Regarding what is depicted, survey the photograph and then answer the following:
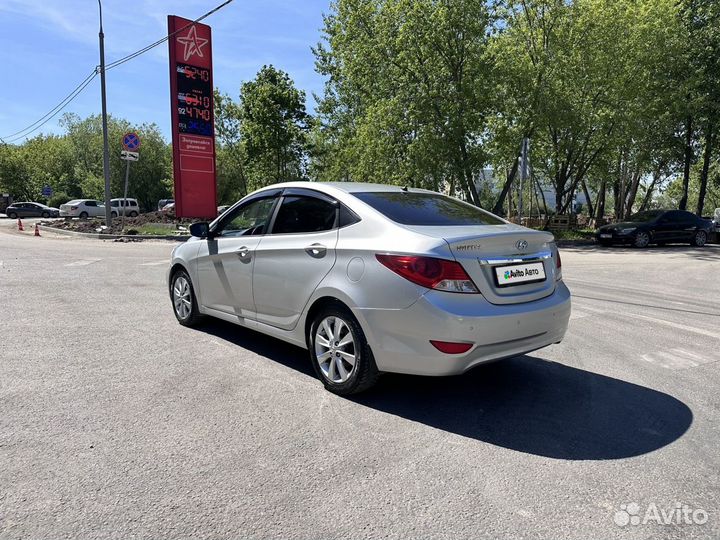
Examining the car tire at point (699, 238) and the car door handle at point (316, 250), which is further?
the car tire at point (699, 238)

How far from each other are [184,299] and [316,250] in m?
2.58

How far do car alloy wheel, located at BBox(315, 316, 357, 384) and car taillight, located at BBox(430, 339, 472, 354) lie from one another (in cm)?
66

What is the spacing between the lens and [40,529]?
2.38 metres

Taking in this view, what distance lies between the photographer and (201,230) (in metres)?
5.52

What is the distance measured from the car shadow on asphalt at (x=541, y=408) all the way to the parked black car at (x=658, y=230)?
17.3 metres

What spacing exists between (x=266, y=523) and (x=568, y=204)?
94.9 ft

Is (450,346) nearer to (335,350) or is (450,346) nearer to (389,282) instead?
(389,282)

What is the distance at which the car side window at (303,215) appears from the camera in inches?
171

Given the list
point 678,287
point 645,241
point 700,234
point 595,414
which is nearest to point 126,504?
point 595,414

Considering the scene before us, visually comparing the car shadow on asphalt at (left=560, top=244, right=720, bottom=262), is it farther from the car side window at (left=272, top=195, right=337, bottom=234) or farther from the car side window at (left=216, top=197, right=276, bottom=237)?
the car side window at (left=272, top=195, right=337, bottom=234)

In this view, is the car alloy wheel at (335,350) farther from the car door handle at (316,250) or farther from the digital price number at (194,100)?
the digital price number at (194,100)

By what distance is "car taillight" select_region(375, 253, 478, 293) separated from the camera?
349 centimetres

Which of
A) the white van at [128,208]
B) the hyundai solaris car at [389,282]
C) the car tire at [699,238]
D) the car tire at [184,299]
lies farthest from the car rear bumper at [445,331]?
the white van at [128,208]

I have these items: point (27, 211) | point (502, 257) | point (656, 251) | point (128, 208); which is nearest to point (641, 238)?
point (656, 251)
